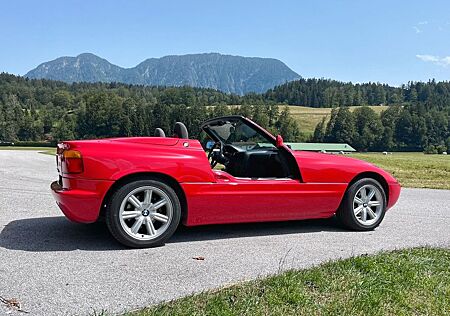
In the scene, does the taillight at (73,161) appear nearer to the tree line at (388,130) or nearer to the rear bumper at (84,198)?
the rear bumper at (84,198)

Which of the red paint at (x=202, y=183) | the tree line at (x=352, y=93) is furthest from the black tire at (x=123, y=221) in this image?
the tree line at (x=352, y=93)

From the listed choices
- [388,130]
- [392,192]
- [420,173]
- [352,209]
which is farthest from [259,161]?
[388,130]

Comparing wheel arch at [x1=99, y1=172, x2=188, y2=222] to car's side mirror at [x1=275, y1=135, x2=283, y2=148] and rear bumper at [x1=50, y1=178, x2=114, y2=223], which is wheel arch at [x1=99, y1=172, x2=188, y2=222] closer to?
rear bumper at [x1=50, y1=178, x2=114, y2=223]

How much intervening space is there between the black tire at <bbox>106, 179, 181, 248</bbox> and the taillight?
427mm

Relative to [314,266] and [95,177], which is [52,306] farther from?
[314,266]

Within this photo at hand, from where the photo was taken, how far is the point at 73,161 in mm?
3982

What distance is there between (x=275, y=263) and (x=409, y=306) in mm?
1249

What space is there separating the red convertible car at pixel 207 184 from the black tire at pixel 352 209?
0.01 m

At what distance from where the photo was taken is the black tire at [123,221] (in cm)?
398

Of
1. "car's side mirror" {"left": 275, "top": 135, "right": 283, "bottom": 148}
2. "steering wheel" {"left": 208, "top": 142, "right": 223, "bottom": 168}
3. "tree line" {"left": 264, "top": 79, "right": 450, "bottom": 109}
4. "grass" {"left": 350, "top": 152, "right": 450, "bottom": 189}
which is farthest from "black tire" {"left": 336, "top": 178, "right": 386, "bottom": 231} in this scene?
"tree line" {"left": 264, "top": 79, "right": 450, "bottom": 109}

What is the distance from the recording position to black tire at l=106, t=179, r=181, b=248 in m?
3.98

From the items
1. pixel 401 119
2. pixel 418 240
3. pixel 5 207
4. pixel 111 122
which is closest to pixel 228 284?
pixel 418 240

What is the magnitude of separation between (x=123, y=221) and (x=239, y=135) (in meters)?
1.98

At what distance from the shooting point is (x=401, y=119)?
105 meters
